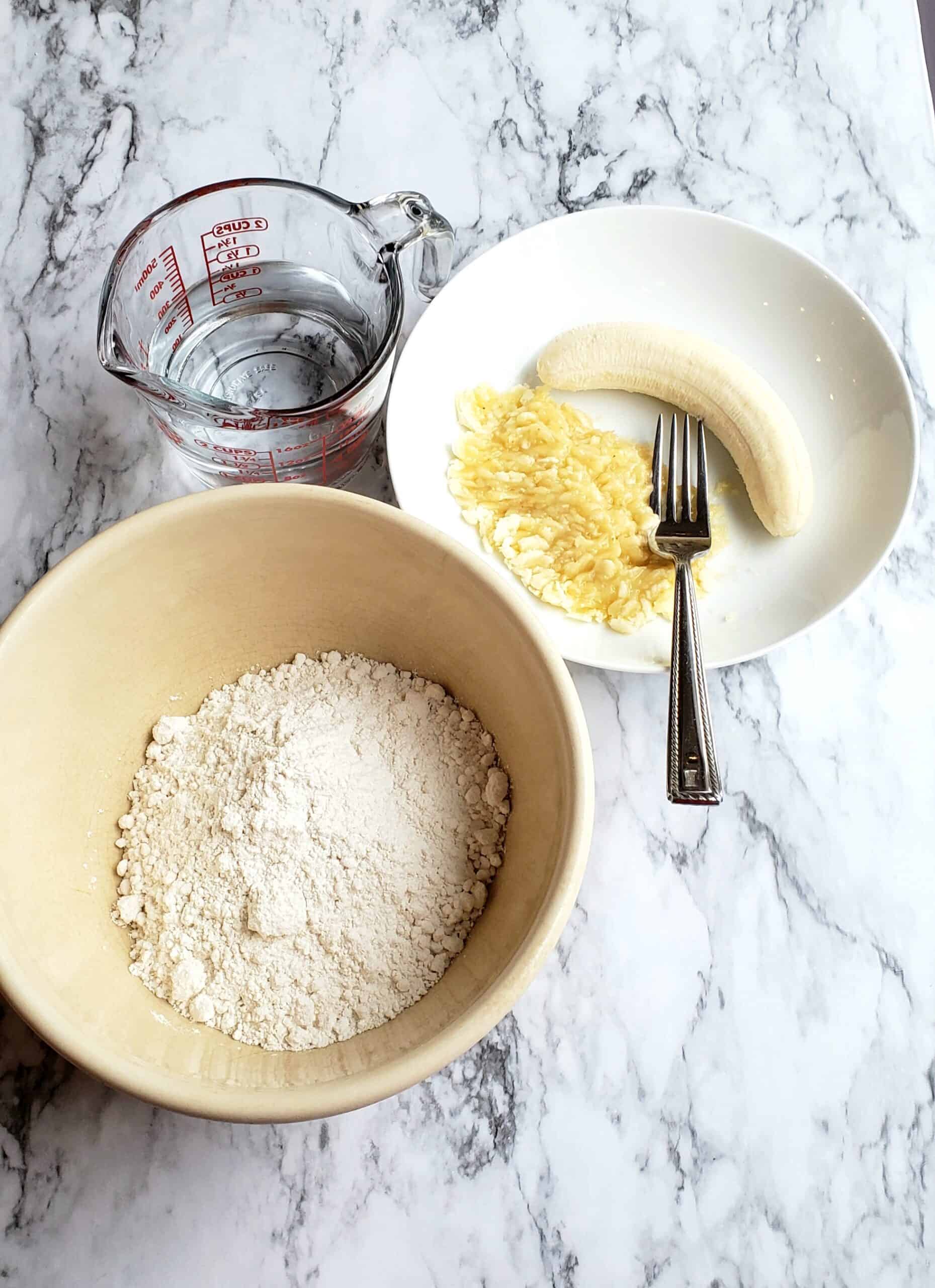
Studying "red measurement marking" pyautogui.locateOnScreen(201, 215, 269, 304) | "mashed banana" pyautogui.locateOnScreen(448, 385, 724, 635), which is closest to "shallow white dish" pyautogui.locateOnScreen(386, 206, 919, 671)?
"mashed banana" pyautogui.locateOnScreen(448, 385, 724, 635)

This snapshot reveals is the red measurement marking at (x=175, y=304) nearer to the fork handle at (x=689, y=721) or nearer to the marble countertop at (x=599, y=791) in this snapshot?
the marble countertop at (x=599, y=791)

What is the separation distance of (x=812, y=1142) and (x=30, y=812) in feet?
1.84

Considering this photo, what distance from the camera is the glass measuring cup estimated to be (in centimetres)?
69

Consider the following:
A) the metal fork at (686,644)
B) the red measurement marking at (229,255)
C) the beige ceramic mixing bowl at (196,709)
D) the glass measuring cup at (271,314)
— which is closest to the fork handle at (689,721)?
the metal fork at (686,644)

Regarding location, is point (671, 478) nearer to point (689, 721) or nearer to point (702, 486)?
point (702, 486)

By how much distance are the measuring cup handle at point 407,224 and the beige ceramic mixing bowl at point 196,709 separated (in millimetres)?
217

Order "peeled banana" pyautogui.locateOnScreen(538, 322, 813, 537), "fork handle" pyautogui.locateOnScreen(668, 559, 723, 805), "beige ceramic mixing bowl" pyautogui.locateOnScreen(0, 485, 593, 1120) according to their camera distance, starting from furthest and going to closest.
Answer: "peeled banana" pyautogui.locateOnScreen(538, 322, 813, 537) < "fork handle" pyautogui.locateOnScreen(668, 559, 723, 805) < "beige ceramic mixing bowl" pyautogui.locateOnScreen(0, 485, 593, 1120)

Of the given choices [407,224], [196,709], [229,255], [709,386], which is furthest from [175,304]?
[709,386]

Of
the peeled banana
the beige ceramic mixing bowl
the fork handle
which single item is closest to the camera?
the beige ceramic mixing bowl

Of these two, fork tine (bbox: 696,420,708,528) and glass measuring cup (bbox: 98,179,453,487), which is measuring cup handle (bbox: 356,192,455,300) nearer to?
glass measuring cup (bbox: 98,179,453,487)

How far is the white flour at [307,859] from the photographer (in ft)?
1.99

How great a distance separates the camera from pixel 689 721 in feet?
2.19

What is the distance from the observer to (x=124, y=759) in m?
0.67

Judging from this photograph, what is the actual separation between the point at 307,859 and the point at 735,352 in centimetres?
52
